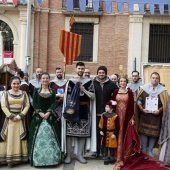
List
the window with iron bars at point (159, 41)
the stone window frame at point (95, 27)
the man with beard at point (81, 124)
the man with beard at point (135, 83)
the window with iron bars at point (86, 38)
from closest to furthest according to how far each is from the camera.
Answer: the man with beard at point (81, 124), the man with beard at point (135, 83), the stone window frame at point (95, 27), the window with iron bars at point (86, 38), the window with iron bars at point (159, 41)

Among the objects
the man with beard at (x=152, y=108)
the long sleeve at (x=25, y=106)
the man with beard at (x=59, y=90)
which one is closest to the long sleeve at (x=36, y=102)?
the long sleeve at (x=25, y=106)

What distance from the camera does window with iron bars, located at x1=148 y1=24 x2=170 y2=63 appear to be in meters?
15.4

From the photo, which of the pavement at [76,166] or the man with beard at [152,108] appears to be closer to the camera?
the pavement at [76,166]

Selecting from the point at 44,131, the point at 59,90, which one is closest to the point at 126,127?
the point at 44,131

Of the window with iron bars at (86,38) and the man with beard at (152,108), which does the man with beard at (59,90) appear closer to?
the man with beard at (152,108)

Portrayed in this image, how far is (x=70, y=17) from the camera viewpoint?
14.7 m

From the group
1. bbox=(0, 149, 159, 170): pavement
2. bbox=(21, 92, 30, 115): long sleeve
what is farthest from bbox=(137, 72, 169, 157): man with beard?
bbox=(21, 92, 30, 115): long sleeve

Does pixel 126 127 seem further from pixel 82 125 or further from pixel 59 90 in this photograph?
pixel 59 90

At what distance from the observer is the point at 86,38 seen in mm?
15336

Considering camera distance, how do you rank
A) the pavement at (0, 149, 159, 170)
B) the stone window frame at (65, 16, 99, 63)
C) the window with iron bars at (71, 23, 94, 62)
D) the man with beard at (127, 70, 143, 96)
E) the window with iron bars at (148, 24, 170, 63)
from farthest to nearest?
the window with iron bars at (148, 24, 170, 63), the window with iron bars at (71, 23, 94, 62), the stone window frame at (65, 16, 99, 63), the man with beard at (127, 70, 143, 96), the pavement at (0, 149, 159, 170)

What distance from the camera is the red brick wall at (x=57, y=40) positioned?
1509 cm

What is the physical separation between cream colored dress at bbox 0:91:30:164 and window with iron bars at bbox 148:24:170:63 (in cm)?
1116

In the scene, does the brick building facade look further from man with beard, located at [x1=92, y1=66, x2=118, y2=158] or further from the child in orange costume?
the child in orange costume

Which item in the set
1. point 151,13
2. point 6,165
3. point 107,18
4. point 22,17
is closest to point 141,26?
point 151,13
